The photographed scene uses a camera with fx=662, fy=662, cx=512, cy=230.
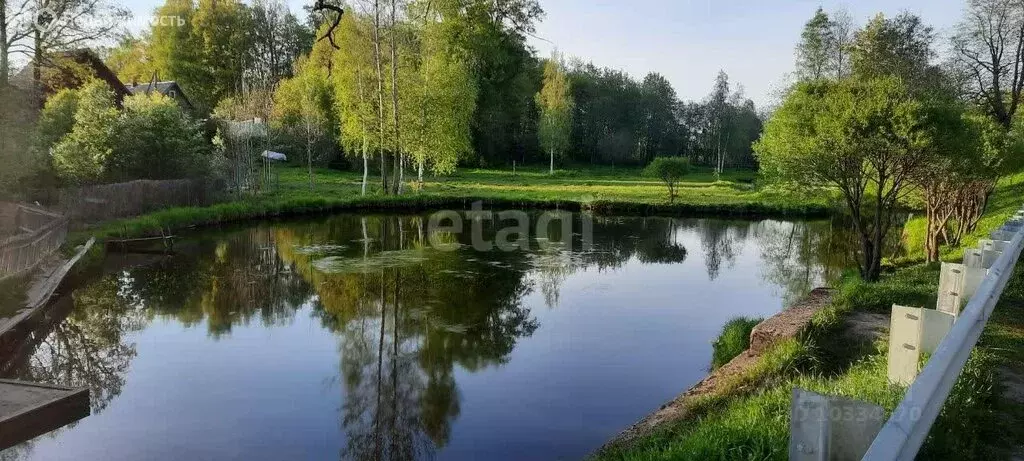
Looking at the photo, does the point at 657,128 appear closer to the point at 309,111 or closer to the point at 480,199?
the point at 480,199

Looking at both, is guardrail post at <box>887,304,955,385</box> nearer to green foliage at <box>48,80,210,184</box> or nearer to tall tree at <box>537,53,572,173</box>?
green foliage at <box>48,80,210,184</box>

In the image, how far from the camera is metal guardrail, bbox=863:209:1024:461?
1.90 meters

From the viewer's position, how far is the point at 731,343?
9.09 metres

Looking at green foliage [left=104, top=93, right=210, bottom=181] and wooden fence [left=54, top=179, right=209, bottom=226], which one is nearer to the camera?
wooden fence [left=54, top=179, right=209, bottom=226]

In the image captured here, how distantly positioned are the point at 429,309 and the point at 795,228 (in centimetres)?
1824

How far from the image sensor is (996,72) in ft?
91.1

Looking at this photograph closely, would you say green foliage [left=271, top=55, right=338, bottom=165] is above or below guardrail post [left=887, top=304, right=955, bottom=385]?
above

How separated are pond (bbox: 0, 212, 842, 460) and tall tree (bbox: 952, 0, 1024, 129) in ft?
52.6

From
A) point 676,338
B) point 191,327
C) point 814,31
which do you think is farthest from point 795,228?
point 191,327

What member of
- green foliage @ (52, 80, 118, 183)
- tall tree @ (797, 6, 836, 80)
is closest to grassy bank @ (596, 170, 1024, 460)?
green foliage @ (52, 80, 118, 183)

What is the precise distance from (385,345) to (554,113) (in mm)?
36302

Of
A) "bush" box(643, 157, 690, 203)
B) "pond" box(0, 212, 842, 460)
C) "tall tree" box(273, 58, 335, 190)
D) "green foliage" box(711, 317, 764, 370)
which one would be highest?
"tall tree" box(273, 58, 335, 190)

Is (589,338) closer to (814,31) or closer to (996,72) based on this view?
(996,72)

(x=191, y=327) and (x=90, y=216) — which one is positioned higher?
(x=90, y=216)
